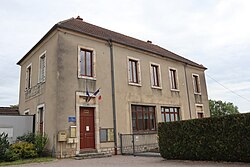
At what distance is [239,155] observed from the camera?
7.53m

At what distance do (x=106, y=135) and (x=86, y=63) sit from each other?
416 cm

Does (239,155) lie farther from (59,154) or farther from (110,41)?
(110,41)

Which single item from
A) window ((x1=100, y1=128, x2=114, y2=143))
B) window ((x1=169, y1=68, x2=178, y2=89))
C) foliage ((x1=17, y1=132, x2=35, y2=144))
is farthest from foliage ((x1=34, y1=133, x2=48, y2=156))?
window ((x1=169, y1=68, x2=178, y2=89))

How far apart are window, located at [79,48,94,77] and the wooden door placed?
2.00 meters

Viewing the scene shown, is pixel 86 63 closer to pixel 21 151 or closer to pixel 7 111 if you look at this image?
pixel 21 151

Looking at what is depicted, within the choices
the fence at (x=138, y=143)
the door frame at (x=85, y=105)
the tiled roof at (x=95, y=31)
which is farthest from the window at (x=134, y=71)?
the fence at (x=138, y=143)

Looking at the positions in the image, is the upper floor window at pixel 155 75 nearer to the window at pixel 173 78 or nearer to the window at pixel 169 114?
the window at pixel 173 78

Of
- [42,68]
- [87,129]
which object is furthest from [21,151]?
[42,68]

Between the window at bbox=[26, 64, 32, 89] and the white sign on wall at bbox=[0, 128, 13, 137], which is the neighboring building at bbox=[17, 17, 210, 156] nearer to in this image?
the window at bbox=[26, 64, 32, 89]

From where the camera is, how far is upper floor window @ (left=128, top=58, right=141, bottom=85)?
15414mm

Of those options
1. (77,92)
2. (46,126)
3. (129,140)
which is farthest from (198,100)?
(46,126)

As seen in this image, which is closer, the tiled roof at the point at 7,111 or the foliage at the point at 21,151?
the foliage at the point at 21,151

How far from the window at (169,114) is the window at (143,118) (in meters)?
1.04

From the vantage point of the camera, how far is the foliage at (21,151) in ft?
34.2
